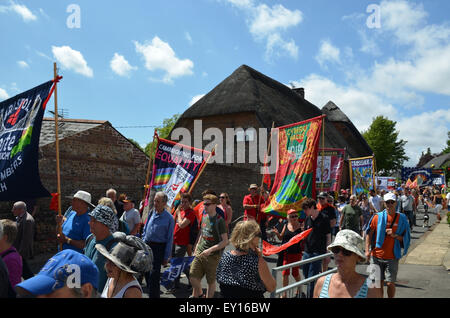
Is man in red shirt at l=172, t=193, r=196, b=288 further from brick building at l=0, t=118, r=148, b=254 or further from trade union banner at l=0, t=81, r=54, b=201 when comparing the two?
brick building at l=0, t=118, r=148, b=254

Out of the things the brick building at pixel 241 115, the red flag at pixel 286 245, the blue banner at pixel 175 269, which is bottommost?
the blue banner at pixel 175 269

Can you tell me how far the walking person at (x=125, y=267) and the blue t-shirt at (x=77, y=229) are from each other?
1.61 metres

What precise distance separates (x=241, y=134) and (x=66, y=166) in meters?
15.3

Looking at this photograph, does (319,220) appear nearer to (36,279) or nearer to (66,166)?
(36,279)

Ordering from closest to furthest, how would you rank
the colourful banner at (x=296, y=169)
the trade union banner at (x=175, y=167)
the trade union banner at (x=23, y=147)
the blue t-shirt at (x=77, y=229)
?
the blue t-shirt at (x=77, y=229)
the trade union banner at (x=23, y=147)
the trade union banner at (x=175, y=167)
the colourful banner at (x=296, y=169)

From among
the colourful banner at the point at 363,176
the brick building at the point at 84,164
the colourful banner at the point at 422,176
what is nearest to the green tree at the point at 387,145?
the colourful banner at the point at 422,176

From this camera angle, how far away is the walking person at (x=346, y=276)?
2756 millimetres

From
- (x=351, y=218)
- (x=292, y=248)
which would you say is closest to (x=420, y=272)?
(x=351, y=218)

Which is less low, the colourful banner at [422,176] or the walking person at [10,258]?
the colourful banner at [422,176]

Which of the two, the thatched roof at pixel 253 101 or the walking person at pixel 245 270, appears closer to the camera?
the walking person at pixel 245 270

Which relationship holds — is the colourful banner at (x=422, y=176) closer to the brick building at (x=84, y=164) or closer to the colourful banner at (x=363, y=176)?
the colourful banner at (x=363, y=176)

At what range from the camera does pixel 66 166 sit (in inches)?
416

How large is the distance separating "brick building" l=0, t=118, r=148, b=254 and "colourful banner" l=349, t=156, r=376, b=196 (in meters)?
8.33
